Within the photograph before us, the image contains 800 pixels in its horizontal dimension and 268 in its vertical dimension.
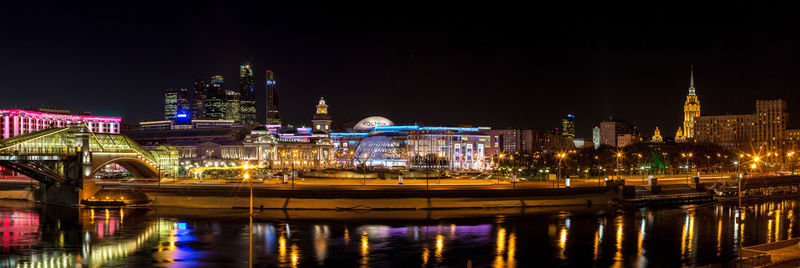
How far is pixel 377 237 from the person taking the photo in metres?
53.6

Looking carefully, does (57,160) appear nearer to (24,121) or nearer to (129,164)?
(129,164)

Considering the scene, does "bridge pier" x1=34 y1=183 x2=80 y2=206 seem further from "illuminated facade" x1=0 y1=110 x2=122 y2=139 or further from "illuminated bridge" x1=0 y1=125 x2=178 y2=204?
"illuminated facade" x1=0 y1=110 x2=122 y2=139

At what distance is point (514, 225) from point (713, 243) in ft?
54.4

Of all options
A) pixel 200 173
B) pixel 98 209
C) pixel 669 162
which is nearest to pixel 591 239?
pixel 98 209

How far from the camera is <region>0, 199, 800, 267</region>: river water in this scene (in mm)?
44438

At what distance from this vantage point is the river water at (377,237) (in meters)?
44.4

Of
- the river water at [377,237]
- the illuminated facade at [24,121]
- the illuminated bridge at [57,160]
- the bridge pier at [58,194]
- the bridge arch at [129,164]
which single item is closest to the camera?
the river water at [377,237]

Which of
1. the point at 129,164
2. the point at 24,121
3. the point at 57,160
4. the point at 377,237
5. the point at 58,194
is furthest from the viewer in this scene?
the point at 24,121

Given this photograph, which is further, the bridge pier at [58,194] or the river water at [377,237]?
the bridge pier at [58,194]

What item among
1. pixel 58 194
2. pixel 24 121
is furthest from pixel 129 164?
pixel 24 121

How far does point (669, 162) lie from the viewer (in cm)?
16938

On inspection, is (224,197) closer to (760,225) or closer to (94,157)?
(94,157)

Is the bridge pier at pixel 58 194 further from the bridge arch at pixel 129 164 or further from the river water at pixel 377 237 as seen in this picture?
the river water at pixel 377 237

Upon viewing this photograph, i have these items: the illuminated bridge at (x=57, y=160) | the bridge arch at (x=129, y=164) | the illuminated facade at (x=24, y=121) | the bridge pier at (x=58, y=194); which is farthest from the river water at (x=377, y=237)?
the illuminated facade at (x=24, y=121)
